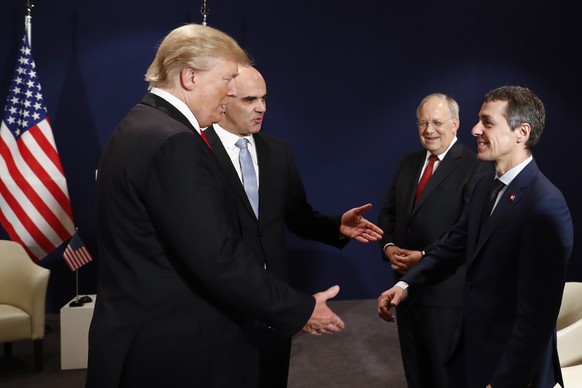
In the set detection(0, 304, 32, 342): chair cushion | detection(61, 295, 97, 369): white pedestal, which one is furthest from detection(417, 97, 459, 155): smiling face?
detection(0, 304, 32, 342): chair cushion

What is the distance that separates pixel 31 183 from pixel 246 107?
253 cm

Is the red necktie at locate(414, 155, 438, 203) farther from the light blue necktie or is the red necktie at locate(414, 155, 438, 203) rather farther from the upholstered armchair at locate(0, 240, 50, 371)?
the upholstered armchair at locate(0, 240, 50, 371)

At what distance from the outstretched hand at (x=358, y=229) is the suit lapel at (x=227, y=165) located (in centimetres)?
51

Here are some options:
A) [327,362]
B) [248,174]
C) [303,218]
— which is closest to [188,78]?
[248,174]

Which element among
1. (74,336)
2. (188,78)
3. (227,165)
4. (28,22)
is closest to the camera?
(188,78)

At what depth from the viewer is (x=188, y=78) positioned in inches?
63.9

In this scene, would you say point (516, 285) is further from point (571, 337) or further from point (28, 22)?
point (28, 22)

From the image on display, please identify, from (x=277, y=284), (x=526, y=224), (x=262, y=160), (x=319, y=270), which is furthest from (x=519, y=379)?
(x=319, y=270)

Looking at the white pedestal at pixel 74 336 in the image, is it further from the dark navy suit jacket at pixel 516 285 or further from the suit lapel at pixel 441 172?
the dark navy suit jacket at pixel 516 285

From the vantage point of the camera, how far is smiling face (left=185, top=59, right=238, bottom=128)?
163 cm

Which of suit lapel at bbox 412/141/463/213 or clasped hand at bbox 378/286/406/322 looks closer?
clasped hand at bbox 378/286/406/322

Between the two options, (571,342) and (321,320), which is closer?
(321,320)

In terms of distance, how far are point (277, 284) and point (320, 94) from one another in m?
4.07

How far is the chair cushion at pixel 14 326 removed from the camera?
12.8 ft
